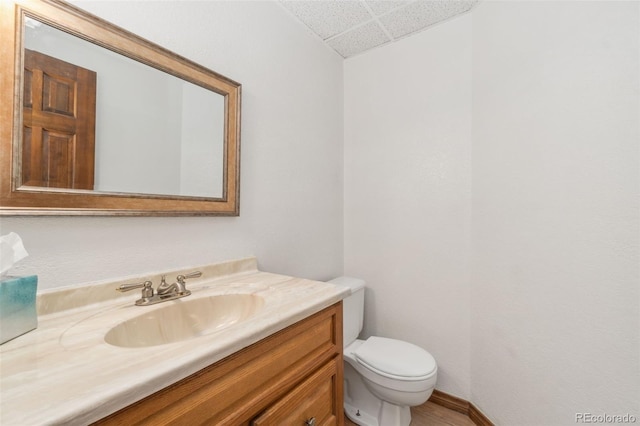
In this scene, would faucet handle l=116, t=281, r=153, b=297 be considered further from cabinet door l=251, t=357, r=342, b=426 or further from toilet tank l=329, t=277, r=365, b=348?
toilet tank l=329, t=277, r=365, b=348

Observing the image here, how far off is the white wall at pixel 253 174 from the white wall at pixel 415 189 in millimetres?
181

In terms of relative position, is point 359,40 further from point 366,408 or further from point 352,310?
point 366,408

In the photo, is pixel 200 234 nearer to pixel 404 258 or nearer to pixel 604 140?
pixel 404 258

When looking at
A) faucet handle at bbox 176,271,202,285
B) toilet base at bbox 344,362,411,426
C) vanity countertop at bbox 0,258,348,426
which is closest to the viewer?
vanity countertop at bbox 0,258,348,426

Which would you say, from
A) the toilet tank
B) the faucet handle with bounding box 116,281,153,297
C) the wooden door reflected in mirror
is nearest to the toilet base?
the toilet tank

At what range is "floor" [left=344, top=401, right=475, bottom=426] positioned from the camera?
59.0 inches

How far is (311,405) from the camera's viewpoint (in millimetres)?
833

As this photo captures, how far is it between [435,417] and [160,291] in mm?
1657

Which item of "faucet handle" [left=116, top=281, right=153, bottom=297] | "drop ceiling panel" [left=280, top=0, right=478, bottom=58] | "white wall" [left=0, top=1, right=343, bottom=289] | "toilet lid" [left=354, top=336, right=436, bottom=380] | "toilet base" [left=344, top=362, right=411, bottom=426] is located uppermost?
"drop ceiling panel" [left=280, top=0, right=478, bottom=58]

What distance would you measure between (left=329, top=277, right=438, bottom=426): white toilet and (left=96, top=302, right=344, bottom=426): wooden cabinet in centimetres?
45

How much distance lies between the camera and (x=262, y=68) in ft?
4.67

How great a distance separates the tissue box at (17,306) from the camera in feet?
1.91

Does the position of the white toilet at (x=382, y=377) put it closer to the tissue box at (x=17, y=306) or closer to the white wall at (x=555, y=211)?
the white wall at (x=555, y=211)

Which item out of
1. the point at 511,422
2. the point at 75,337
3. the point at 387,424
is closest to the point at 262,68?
the point at 75,337
